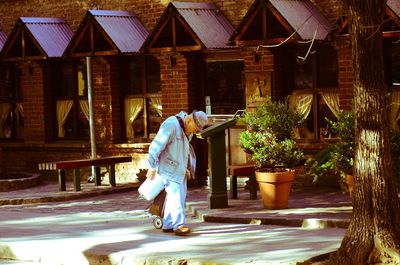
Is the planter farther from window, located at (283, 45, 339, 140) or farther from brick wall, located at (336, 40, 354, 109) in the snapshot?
window, located at (283, 45, 339, 140)

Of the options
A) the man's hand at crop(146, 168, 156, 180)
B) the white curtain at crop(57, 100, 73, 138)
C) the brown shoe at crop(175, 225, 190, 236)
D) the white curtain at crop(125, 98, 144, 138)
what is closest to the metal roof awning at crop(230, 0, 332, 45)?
the white curtain at crop(125, 98, 144, 138)

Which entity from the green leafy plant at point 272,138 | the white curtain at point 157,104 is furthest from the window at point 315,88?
the white curtain at point 157,104

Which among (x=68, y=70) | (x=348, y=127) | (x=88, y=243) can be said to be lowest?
(x=88, y=243)

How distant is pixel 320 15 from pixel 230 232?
565 cm

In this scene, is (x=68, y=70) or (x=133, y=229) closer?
(x=133, y=229)

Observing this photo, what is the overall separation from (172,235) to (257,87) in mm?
5751

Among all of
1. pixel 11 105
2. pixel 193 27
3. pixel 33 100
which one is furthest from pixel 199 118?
pixel 11 105

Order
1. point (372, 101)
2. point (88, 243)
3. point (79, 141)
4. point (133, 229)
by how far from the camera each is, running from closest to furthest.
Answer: point (372, 101) → point (88, 243) → point (133, 229) → point (79, 141)

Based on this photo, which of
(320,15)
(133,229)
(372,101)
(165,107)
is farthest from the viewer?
(165,107)

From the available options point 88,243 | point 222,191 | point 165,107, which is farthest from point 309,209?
point 165,107

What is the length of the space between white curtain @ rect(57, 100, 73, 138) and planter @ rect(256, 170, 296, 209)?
7.96 meters

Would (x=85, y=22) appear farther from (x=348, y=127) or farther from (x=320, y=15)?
(x=348, y=127)

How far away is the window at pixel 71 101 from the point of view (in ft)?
69.1

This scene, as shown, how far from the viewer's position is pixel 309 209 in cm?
1400
